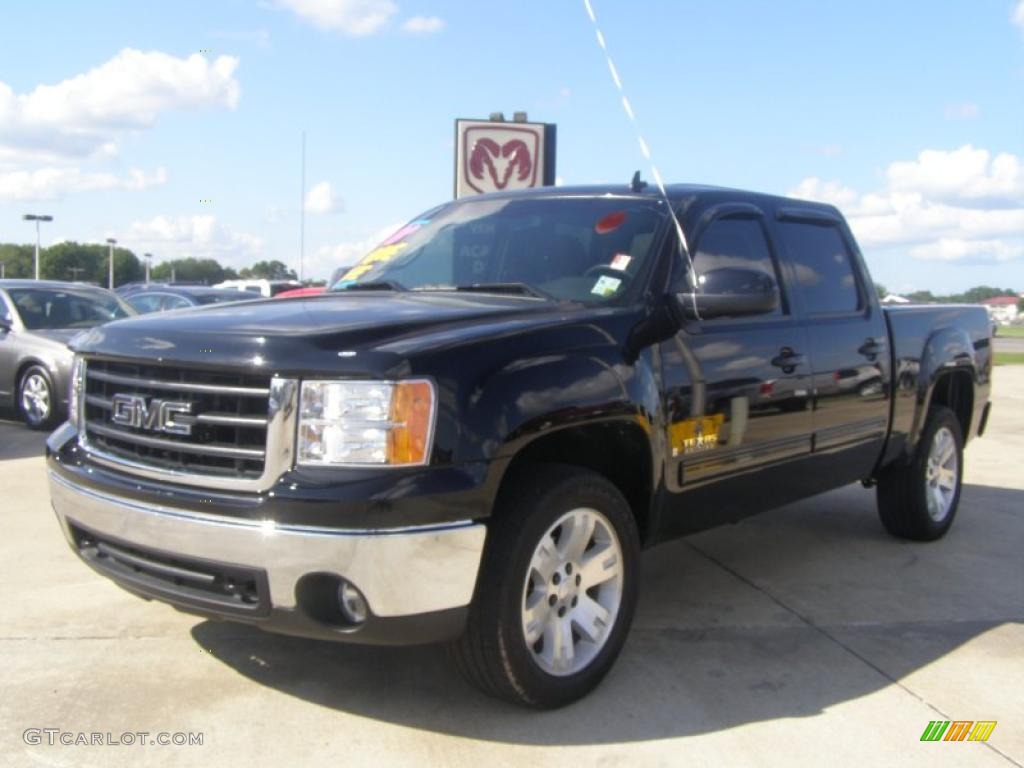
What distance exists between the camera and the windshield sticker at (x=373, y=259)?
196 inches

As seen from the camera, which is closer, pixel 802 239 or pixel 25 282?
pixel 802 239

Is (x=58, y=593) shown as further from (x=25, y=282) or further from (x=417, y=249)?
(x=25, y=282)

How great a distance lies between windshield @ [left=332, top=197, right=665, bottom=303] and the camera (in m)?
4.20

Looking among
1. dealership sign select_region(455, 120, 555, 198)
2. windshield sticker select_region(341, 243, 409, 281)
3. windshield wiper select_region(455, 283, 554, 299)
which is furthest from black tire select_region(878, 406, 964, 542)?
dealership sign select_region(455, 120, 555, 198)

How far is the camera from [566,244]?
444cm

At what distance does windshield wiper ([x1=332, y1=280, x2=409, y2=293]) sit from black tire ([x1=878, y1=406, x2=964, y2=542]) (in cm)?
321

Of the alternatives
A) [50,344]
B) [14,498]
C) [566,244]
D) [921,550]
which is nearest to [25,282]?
[50,344]

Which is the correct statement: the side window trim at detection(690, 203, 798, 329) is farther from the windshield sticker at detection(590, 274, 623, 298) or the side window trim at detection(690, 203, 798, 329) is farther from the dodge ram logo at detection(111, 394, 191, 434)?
the dodge ram logo at detection(111, 394, 191, 434)

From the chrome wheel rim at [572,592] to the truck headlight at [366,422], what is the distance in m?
0.62

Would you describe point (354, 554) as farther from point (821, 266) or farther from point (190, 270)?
point (190, 270)

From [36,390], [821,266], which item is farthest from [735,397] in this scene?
[36,390]

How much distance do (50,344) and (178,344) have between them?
7.75 metres

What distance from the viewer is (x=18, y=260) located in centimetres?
8781

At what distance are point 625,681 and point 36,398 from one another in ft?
27.3
